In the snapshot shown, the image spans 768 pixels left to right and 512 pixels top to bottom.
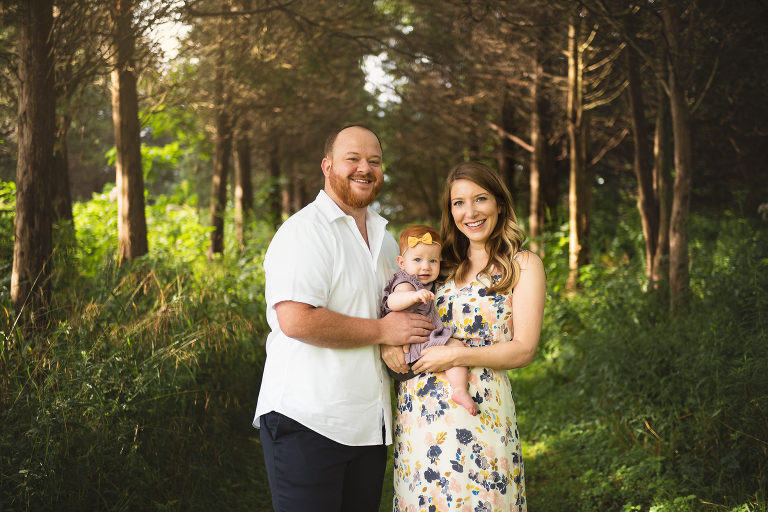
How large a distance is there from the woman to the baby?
0.17 feet

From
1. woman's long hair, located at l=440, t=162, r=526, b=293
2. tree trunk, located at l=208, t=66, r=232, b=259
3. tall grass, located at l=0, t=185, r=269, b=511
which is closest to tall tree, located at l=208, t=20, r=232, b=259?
tree trunk, located at l=208, t=66, r=232, b=259

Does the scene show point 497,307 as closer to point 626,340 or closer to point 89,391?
point 89,391

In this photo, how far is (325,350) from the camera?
2.82 metres

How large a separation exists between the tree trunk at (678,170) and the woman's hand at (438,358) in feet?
13.4

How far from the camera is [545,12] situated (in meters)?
8.53

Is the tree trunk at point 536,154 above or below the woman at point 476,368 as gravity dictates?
above

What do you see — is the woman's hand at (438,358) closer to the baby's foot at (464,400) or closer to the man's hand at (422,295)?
the baby's foot at (464,400)

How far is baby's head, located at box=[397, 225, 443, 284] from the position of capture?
3.01 meters

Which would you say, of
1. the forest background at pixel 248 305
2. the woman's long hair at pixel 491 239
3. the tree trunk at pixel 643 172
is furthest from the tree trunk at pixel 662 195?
the woman's long hair at pixel 491 239

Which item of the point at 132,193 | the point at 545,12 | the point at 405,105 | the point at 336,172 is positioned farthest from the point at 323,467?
the point at 405,105

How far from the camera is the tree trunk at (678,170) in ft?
20.5

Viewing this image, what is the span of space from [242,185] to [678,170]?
9.51 m

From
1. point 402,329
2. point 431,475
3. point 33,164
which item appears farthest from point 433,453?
point 33,164

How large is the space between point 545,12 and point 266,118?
5.92 metres
